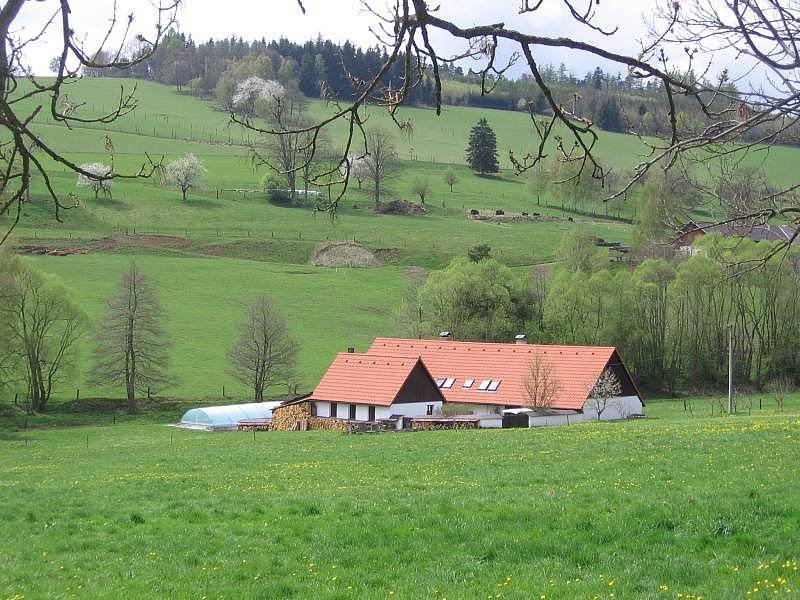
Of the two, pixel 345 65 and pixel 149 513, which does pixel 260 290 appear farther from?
pixel 345 65

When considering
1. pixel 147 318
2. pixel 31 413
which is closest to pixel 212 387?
pixel 147 318

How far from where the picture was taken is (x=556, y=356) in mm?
50875

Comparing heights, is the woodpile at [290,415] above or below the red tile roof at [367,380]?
below

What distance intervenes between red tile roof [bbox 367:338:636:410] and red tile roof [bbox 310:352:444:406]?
197 cm

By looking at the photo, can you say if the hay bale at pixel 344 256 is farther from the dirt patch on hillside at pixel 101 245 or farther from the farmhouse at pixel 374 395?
the farmhouse at pixel 374 395

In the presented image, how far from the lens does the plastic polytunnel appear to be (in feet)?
157

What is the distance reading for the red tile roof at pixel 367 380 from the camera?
46.8 meters

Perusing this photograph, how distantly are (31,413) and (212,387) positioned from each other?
1018cm

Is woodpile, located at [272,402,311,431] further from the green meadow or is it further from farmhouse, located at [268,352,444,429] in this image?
the green meadow

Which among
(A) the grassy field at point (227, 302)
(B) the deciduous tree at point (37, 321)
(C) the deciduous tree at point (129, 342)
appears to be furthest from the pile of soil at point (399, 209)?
(B) the deciduous tree at point (37, 321)

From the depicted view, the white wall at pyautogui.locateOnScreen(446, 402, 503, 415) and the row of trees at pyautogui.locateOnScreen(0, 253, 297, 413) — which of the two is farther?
the row of trees at pyautogui.locateOnScreen(0, 253, 297, 413)

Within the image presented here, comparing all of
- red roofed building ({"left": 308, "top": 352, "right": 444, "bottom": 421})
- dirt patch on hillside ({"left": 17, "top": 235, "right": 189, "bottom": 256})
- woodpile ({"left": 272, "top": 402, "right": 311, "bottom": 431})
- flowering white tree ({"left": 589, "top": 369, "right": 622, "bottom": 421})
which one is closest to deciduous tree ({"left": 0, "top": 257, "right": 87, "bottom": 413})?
woodpile ({"left": 272, "top": 402, "right": 311, "bottom": 431})

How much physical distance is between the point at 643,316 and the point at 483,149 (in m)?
63.7

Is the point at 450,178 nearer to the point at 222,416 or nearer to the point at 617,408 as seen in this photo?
the point at 617,408
